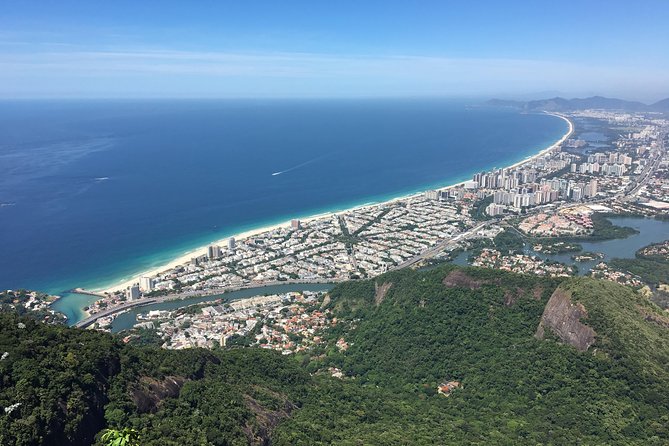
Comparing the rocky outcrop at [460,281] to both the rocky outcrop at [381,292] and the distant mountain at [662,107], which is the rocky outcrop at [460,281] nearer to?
the rocky outcrop at [381,292]

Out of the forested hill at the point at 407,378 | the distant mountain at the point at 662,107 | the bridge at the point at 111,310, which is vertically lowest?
the bridge at the point at 111,310

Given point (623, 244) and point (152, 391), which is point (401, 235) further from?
point (152, 391)

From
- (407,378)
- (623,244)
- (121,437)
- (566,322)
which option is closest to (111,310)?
(407,378)

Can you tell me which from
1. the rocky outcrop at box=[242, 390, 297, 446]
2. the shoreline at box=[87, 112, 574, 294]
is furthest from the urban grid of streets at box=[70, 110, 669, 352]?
the rocky outcrop at box=[242, 390, 297, 446]

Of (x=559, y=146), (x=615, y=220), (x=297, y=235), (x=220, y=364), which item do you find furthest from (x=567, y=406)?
(x=559, y=146)

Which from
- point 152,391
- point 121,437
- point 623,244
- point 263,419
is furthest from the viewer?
point 623,244

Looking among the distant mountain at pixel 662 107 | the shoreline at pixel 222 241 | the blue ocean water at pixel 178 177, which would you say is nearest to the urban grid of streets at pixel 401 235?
the shoreline at pixel 222 241
